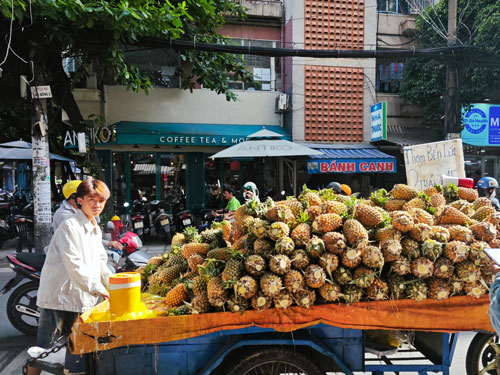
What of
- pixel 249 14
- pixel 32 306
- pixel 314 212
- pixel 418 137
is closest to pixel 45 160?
pixel 32 306

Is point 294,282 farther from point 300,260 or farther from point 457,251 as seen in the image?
point 457,251

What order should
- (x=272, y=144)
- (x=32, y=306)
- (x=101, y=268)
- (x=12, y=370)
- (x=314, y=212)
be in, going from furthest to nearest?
(x=272, y=144) < (x=32, y=306) < (x=12, y=370) < (x=101, y=268) < (x=314, y=212)

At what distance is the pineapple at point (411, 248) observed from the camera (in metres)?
2.39

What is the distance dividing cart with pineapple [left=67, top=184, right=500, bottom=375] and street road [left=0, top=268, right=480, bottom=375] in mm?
1431

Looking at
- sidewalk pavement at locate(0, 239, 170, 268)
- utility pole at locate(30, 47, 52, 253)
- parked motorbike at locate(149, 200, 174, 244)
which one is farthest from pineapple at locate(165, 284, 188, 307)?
parked motorbike at locate(149, 200, 174, 244)

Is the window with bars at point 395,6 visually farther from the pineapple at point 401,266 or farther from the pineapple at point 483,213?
the pineapple at point 401,266

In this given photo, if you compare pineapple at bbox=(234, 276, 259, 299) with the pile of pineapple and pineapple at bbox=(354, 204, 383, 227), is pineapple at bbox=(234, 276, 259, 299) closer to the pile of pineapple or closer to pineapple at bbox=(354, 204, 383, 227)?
the pile of pineapple

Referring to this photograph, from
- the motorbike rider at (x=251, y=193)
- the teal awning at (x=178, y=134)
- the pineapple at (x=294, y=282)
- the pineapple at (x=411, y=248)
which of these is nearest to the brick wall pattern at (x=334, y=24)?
the teal awning at (x=178, y=134)

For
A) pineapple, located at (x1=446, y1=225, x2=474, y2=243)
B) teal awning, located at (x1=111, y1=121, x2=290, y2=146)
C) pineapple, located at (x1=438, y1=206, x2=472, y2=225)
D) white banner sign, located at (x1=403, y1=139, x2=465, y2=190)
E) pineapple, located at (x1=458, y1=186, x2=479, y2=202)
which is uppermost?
teal awning, located at (x1=111, y1=121, x2=290, y2=146)

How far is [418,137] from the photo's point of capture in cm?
1374

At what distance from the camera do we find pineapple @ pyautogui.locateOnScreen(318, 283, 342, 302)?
2.27 metres

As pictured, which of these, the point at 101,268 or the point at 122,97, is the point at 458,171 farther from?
the point at 122,97

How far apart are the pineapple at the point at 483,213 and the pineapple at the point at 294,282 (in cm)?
183

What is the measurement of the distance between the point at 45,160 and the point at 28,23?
9.43 feet
